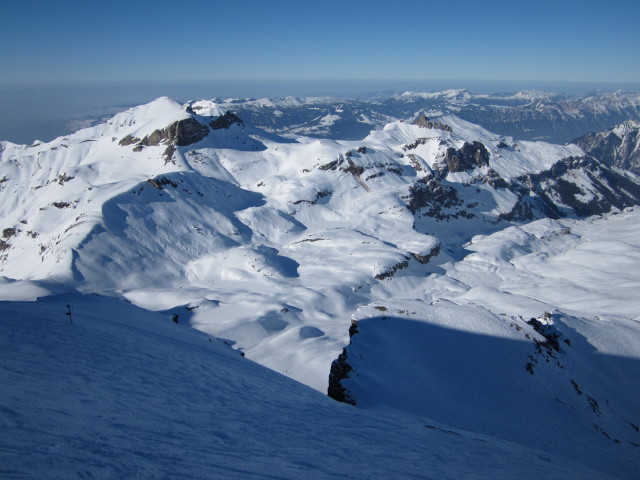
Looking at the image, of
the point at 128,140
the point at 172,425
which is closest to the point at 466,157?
the point at 128,140

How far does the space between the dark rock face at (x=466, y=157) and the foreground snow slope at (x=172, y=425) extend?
15916 cm

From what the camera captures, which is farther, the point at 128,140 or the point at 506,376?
the point at 128,140

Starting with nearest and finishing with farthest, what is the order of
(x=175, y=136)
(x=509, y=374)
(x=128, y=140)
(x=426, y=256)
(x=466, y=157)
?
(x=509, y=374) → (x=426, y=256) → (x=175, y=136) → (x=128, y=140) → (x=466, y=157)

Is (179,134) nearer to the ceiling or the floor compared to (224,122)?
nearer to the floor

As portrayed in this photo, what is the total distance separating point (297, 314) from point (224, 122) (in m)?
96.4

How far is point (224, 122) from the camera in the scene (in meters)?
132

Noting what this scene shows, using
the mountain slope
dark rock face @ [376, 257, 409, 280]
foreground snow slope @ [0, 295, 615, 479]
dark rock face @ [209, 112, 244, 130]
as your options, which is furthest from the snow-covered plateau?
dark rock face @ [209, 112, 244, 130]

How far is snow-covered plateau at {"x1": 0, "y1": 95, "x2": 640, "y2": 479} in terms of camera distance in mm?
8906

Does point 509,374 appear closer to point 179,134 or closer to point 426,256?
point 426,256

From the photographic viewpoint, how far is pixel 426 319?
3331 centimetres

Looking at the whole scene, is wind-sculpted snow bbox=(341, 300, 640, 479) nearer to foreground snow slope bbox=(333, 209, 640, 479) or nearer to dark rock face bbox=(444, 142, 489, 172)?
foreground snow slope bbox=(333, 209, 640, 479)

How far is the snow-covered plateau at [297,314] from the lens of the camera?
8.91 metres

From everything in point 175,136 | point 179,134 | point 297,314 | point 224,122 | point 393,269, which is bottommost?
point 297,314

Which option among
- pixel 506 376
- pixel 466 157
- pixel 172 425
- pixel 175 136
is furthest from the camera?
pixel 466 157
